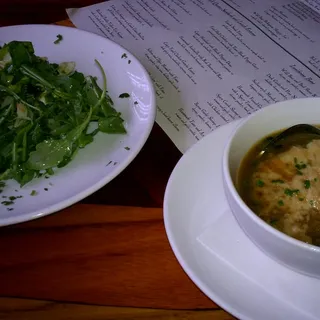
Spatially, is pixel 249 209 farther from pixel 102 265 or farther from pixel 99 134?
pixel 99 134

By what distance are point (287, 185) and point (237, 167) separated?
91 mm

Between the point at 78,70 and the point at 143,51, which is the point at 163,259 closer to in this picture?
the point at 78,70

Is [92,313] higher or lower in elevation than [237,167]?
lower

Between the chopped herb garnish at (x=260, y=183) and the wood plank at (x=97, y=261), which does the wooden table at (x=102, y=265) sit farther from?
the chopped herb garnish at (x=260, y=183)

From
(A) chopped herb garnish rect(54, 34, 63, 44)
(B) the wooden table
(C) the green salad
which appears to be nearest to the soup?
(B) the wooden table

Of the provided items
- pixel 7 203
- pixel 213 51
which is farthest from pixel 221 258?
pixel 213 51

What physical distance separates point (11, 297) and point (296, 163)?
0.53 metres

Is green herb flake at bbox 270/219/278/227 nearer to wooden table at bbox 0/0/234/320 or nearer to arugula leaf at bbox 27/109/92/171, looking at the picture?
wooden table at bbox 0/0/234/320

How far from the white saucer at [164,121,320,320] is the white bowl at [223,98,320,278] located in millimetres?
31

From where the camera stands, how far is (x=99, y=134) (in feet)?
3.33

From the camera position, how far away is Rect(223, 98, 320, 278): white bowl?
23.8 inches

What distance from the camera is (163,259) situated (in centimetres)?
79

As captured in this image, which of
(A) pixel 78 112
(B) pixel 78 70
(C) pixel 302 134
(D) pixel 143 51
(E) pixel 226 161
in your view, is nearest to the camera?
(E) pixel 226 161

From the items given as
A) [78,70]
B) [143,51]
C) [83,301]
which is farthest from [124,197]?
[143,51]
